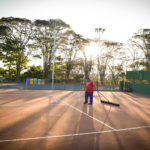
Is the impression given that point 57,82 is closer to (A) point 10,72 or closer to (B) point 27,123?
(A) point 10,72

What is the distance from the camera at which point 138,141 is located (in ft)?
11.4

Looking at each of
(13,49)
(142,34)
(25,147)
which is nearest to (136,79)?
(142,34)

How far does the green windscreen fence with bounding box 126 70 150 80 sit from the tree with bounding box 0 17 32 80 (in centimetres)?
2369

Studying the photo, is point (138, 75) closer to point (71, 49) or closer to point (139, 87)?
point (139, 87)

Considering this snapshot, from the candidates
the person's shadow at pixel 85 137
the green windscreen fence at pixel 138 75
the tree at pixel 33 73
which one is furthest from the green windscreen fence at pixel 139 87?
the tree at pixel 33 73

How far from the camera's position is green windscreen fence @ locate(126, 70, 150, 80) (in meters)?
16.9

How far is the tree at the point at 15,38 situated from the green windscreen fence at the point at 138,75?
2369 cm

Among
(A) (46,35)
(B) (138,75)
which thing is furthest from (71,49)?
(B) (138,75)

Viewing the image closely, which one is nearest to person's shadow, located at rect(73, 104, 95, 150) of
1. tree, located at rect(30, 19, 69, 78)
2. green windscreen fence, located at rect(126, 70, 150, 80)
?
green windscreen fence, located at rect(126, 70, 150, 80)

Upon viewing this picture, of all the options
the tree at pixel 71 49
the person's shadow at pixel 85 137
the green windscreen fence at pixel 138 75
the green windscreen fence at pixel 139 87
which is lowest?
the person's shadow at pixel 85 137

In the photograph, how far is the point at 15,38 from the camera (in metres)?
29.7

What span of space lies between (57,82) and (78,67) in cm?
824

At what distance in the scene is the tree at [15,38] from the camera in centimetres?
2847

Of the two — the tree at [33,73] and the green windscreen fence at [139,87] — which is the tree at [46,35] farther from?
the green windscreen fence at [139,87]
